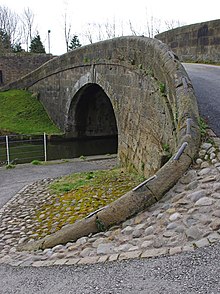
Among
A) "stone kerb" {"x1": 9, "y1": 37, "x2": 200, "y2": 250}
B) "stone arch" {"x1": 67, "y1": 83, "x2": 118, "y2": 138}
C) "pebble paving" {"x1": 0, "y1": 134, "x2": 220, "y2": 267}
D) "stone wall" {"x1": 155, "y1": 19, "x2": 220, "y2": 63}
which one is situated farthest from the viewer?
"stone arch" {"x1": 67, "y1": 83, "x2": 118, "y2": 138}

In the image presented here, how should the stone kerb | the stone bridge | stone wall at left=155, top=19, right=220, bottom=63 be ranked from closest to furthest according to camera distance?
1. the stone kerb
2. the stone bridge
3. stone wall at left=155, top=19, right=220, bottom=63

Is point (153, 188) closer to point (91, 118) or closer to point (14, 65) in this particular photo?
point (91, 118)

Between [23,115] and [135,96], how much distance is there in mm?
14832

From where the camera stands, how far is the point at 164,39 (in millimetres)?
18219

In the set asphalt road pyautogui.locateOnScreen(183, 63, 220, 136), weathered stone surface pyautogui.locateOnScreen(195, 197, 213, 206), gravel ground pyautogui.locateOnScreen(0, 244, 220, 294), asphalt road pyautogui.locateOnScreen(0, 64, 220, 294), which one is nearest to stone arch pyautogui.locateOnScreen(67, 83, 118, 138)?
asphalt road pyautogui.locateOnScreen(183, 63, 220, 136)

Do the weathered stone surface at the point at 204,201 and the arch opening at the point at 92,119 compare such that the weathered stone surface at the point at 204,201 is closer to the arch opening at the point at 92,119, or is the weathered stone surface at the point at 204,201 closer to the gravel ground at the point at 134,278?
the gravel ground at the point at 134,278

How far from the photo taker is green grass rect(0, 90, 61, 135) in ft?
70.9

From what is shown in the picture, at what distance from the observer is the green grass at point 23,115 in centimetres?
2162

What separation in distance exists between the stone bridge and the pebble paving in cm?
36

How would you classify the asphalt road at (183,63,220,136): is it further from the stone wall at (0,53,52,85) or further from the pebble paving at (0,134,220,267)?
the stone wall at (0,53,52,85)

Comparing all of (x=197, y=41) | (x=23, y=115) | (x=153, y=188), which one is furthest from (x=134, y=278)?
(x=23, y=115)

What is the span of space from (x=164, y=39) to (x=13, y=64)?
19464 millimetres

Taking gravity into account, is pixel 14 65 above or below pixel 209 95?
above

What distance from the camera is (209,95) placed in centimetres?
775
